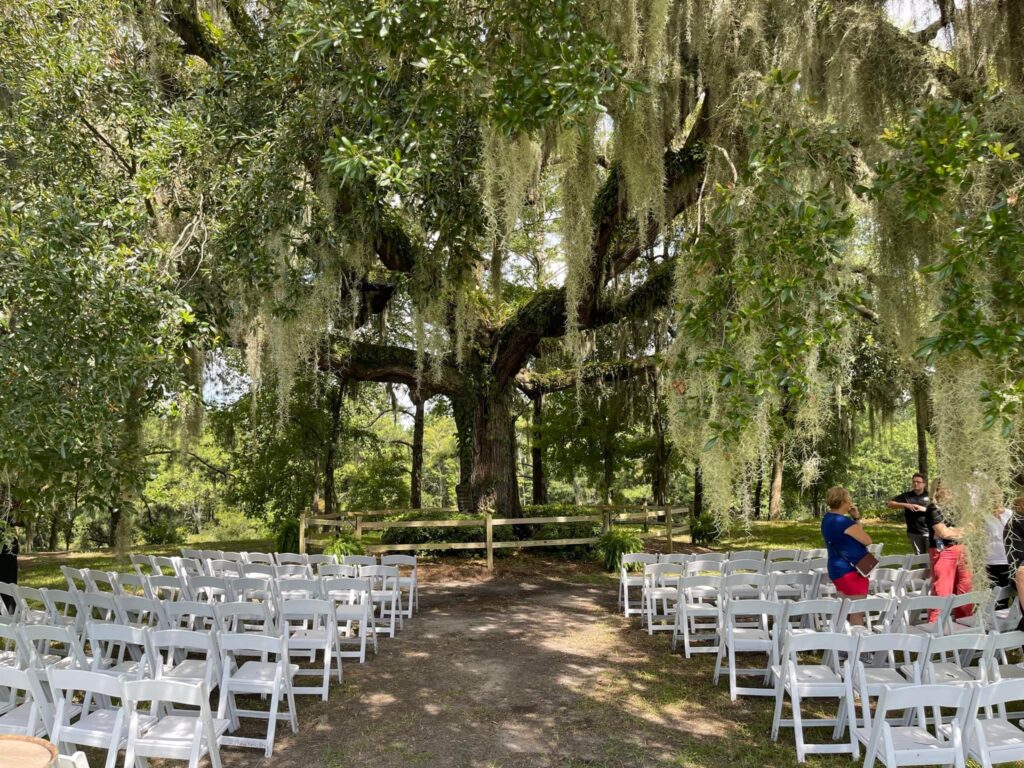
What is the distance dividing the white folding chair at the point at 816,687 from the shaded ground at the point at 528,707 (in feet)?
0.42

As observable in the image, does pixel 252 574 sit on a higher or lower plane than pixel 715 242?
lower

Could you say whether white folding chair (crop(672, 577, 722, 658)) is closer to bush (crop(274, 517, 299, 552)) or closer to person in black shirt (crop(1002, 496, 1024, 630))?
person in black shirt (crop(1002, 496, 1024, 630))

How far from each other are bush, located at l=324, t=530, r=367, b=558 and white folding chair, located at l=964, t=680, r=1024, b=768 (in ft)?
24.7

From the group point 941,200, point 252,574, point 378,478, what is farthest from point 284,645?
point 378,478

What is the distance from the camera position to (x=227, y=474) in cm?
1872

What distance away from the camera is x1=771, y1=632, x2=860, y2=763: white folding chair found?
3.68m

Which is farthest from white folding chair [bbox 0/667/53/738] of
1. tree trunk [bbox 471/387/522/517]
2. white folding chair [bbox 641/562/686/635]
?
tree trunk [bbox 471/387/522/517]

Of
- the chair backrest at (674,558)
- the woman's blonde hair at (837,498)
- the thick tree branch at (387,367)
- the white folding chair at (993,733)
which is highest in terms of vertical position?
the thick tree branch at (387,367)

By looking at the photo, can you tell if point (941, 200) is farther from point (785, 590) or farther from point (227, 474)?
point (227, 474)

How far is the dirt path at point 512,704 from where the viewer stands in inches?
155

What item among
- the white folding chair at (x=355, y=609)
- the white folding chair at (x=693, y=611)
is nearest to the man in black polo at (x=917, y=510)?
the white folding chair at (x=693, y=611)

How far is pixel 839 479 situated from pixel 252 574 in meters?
18.3

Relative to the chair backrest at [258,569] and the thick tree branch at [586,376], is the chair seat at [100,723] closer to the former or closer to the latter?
the chair backrest at [258,569]

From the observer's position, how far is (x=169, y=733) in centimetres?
335
